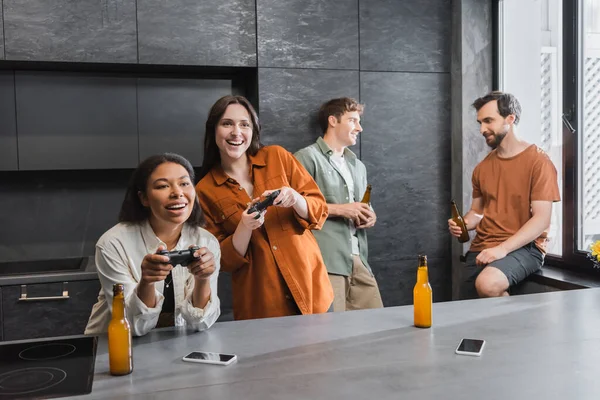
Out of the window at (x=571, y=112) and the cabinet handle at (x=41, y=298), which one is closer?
the cabinet handle at (x=41, y=298)

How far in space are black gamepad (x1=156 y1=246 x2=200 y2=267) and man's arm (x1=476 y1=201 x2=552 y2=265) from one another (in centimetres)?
185

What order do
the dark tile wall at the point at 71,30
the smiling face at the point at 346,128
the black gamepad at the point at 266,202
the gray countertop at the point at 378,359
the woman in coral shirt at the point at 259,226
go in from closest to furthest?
the gray countertop at the point at 378,359 → the black gamepad at the point at 266,202 → the woman in coral shirt at the point at 259,226 → the dark tile wall at the point at 71,30 → the smiling face at the point at 346,128

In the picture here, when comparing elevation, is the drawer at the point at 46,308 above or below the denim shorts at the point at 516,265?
below

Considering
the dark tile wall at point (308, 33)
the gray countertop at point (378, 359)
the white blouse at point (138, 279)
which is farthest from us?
the dark tile wall at point (308, 33)

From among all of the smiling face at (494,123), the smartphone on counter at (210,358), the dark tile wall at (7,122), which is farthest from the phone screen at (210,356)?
the dark tile wall at (7,122)

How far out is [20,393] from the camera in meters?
1.39

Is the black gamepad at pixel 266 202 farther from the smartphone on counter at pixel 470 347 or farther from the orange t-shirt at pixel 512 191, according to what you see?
the orange t-shirt at pixel 512 191

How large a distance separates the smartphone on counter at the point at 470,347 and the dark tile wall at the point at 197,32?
2448 millimetres

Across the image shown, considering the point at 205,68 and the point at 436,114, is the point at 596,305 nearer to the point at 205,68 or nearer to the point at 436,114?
the point at 436,114

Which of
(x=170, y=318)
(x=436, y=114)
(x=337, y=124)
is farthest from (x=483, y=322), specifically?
(x=436, y=114)

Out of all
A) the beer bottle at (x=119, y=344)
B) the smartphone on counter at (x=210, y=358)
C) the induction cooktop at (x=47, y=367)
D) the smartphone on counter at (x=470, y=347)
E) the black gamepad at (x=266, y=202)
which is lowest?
the induction cooktop at (x=47, y=367)

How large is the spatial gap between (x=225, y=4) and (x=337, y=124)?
1.01 meters

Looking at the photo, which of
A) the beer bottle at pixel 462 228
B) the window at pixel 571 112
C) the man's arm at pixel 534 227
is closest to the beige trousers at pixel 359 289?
the beer bottle at pixel 462 228

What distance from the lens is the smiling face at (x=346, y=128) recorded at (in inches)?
137
